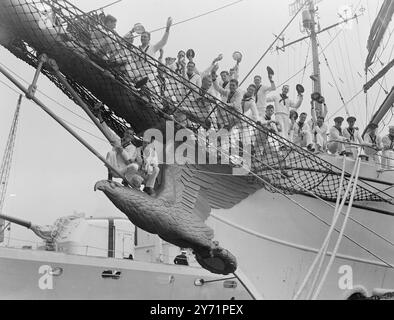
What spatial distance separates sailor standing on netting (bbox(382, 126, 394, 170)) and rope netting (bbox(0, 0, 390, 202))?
2.57 ft

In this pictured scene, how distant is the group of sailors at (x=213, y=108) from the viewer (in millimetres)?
4984

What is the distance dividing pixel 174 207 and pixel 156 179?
17.0 inches

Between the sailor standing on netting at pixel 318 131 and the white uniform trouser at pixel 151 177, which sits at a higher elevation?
the sailor standing on netting at pixel 318 131

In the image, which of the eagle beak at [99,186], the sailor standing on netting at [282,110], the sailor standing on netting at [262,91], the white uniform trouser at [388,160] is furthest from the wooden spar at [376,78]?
the eagle beak at [99,186]

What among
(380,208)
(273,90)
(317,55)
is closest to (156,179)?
(273,90)

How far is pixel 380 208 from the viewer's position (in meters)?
6.61

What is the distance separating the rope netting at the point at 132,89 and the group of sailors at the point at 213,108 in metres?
0.01

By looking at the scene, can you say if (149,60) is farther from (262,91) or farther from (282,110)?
(282,110)

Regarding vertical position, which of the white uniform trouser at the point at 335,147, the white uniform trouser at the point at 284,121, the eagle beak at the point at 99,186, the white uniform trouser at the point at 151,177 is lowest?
the eagle beak at the point at 99,186

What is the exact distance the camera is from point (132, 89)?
16.7 ft

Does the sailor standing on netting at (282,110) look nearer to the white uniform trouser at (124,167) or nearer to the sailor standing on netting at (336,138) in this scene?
the sailor standing on netting at (336,138)

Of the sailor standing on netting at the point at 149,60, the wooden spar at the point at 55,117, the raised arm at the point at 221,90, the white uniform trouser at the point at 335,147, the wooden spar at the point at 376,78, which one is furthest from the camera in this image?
the wooden spar at the point at 376,78

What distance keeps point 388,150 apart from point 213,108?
8.70ft

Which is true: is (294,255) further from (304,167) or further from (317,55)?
(317,55)
